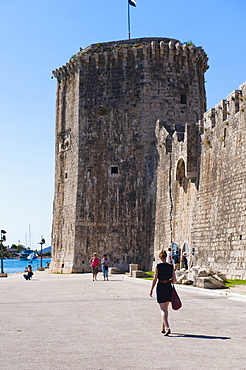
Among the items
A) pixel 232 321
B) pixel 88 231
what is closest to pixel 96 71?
pixel 88 231

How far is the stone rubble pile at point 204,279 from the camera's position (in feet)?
52.9

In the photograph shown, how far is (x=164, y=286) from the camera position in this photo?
8.68 meters

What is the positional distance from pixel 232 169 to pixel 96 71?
1637 cm

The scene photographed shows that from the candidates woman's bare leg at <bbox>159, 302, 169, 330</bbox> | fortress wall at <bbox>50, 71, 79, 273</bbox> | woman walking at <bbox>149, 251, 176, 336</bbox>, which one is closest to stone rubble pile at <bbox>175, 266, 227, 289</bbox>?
woman walking at <bbox>149, 251, 176, 336</bbox>

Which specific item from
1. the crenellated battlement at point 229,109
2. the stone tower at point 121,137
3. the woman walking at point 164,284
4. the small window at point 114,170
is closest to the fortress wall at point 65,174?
the stone tower at point 121,137

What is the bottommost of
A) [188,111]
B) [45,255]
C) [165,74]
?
[45,255]

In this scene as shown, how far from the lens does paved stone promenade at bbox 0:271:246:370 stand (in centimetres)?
613

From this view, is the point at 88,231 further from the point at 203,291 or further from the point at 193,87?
the point at 203,291

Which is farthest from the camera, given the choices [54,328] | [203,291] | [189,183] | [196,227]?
[189,183]

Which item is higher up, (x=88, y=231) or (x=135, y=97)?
(x=135, y=97)

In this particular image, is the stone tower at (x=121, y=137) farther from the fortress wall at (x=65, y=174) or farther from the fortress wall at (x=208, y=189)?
the fortress wall at (x=208, y=189)

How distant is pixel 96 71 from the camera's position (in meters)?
35.1

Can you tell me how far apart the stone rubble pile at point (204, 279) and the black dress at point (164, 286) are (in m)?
7.50

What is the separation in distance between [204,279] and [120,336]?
8.79 metres
